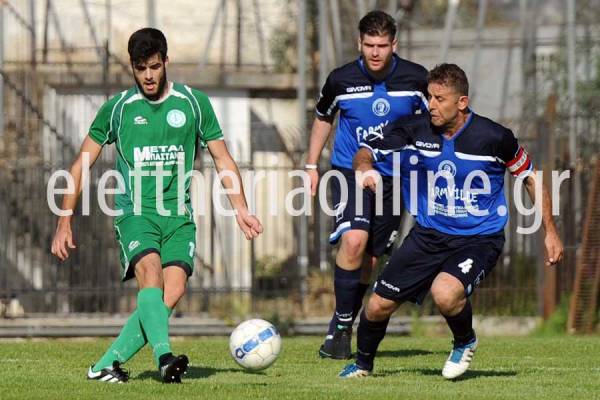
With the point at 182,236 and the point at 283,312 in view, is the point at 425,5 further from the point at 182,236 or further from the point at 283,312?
the point at 182,236

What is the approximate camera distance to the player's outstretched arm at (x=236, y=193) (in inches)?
345

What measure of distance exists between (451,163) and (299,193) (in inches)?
311

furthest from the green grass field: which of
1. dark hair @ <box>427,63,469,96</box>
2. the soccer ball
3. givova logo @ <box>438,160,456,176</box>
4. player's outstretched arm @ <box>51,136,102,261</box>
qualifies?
dark hair @ <box>427,63,469,96</box>

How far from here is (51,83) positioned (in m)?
20.0

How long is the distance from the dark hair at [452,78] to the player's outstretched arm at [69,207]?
2.15m

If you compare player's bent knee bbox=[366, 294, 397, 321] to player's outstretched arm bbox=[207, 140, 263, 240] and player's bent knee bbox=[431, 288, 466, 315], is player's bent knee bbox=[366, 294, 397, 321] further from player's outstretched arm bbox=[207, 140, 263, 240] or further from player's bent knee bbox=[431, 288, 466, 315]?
player's outstretched arm bbox=[207, 140, 263, 240]

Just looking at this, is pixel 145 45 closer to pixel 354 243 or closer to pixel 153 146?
pixel 153 146

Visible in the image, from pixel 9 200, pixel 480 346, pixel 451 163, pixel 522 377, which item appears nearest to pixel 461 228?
pixel 451 163

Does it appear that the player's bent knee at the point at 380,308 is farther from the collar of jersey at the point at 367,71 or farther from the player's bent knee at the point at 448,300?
the collar of jersey at the point at 367,71

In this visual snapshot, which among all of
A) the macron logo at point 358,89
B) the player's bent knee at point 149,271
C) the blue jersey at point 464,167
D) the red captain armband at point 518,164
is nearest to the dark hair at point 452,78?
the blue jersey at point 464,167

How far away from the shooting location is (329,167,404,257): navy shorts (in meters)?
10.9

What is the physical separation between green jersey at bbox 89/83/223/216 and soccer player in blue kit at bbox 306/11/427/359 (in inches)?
85.4

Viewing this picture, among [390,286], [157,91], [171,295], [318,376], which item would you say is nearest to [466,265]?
[390,286]

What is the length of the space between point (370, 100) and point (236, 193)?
2.19 m
